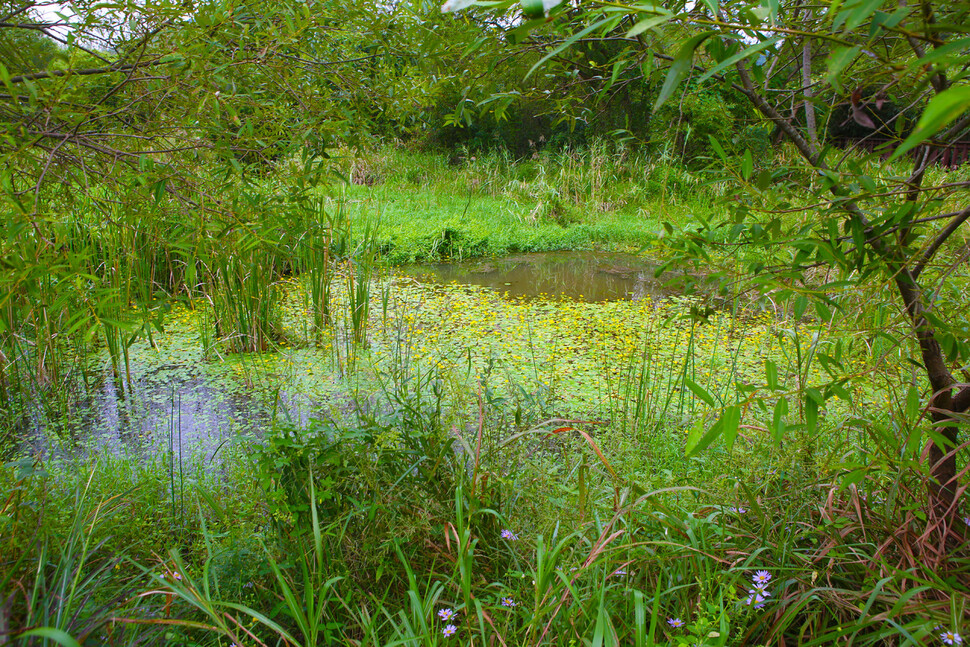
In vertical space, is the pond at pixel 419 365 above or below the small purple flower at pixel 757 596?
below

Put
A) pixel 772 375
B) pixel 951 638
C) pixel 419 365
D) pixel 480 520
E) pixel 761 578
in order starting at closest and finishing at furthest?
1. pixel 772 375
2. pixel 951 638
3. pixel 761 578
4. pixel 480 520
5. pixel 419 365

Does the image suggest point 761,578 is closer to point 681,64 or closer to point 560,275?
point 681,64

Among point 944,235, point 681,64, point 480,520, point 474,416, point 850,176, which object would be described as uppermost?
point 681,64

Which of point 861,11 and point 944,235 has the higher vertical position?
point 861,11

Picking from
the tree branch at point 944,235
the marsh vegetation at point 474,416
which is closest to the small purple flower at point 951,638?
the marsh vegetation at point 474,416

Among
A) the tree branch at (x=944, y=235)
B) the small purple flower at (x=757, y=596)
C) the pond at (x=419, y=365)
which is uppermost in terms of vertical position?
the tree branch at (x=944, y=235)

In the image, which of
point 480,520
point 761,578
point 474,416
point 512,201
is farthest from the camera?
point 512,201

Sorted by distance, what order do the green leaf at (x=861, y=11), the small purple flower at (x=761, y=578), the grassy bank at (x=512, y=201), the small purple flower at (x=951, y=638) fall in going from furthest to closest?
Answer: 1. the grassy bank at (x=512, y=201)
2. the small purple flower at (x=761, y=578)
3. the small purple flower at (x=951, y=638)
4. the green leaf at (x=861, y=11)

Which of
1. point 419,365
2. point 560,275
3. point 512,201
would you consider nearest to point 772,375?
point 419,365

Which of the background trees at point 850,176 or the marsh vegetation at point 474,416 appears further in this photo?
the marsh vegetation at point 474,416

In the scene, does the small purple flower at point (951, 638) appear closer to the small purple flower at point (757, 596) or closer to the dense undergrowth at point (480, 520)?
the dense undergrowth at point (480, 520)

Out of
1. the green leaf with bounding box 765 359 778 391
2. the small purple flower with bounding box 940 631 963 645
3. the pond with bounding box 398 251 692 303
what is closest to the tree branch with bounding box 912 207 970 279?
the green leaf with bounding box 765 359 778 391

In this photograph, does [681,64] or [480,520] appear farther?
[480,520]

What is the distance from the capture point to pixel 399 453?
169 cm
